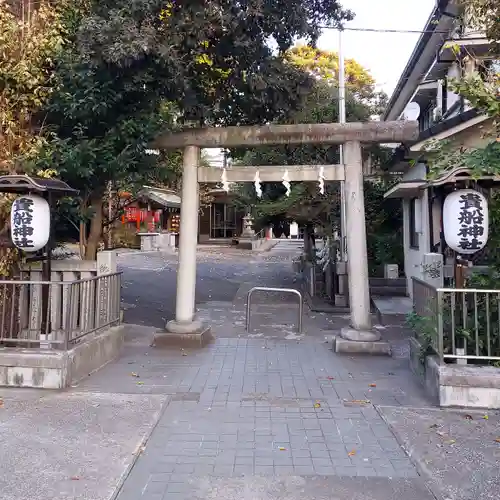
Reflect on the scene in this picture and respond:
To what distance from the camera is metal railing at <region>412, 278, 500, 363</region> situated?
537 cm

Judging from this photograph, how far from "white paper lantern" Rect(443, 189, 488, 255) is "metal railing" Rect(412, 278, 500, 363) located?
562 millimetres

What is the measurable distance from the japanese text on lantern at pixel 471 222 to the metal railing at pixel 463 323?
0.57m

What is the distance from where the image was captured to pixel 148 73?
714cm

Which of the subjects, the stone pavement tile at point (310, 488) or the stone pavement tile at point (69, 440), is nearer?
the stone pavement tile at point (310, 488)

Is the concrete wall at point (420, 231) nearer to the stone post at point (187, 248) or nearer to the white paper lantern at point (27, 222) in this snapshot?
the stone post at point (187, 248)

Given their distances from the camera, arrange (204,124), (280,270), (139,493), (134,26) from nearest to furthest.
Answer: (139,493)
(134,26)
(204,124)
(280,270)

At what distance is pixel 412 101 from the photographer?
539 inches

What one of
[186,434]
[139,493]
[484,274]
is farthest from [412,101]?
[139,493]

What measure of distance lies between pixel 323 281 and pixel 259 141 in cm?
813

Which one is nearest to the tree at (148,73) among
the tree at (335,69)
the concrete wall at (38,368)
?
the concrete wall at (38,368)

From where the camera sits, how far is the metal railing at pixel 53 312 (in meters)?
6.10

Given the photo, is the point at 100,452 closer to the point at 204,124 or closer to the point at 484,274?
the point at 484,274

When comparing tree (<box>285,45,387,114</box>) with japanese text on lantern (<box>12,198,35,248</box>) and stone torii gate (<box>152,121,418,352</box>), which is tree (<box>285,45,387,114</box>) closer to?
stone torii gate (<box>152,121,418,352</box>)

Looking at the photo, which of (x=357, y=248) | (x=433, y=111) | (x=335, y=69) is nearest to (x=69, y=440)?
(x=357, y=248)
